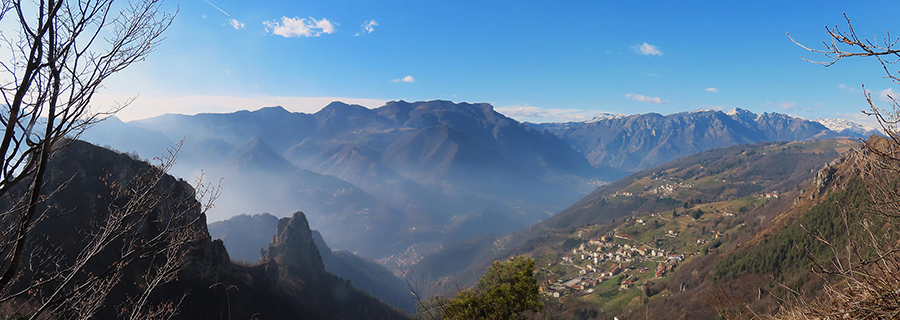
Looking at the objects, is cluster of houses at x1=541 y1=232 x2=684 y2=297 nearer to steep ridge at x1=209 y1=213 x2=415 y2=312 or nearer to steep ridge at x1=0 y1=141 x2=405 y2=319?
steep ridge at x1=209 y1=213 x2=415 y2=312

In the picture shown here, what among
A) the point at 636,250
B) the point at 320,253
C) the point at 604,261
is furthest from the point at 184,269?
the point at 636,250

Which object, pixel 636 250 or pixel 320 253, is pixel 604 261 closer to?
pixel 636 250

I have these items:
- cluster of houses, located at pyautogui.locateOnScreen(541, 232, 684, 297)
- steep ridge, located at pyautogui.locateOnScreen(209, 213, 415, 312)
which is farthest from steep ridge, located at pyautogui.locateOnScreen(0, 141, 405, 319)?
cluster of houses, located at pyautogui.locateOnScreen(541, 232, 684, 297)

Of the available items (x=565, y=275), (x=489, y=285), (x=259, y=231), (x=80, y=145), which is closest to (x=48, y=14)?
(x=489, y=285)

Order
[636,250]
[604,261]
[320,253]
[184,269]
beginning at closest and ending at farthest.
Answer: [184,269] → [604,261] → [636,250] → [320,253]

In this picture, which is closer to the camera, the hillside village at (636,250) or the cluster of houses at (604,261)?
the hillside village at (636,250)

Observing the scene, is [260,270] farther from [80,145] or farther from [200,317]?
[80,145]

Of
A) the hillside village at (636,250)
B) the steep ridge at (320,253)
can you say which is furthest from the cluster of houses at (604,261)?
the steep ridge at (320,253)

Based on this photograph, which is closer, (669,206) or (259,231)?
(259,231)

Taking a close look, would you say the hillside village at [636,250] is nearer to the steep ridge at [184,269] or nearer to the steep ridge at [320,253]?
the steep ridge at [184,269]
